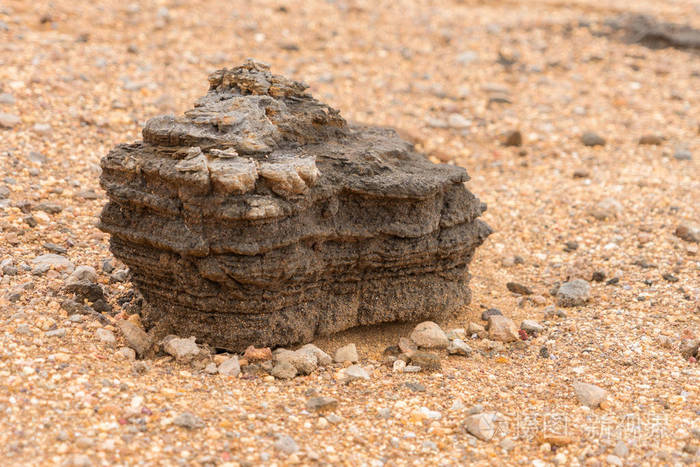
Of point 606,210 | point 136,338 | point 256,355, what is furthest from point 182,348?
point 606,210

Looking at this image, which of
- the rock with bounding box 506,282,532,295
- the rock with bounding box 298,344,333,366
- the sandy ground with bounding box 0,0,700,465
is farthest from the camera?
the rock with bounding box 506,282,532,295

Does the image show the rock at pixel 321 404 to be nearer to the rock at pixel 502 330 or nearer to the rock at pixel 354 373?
the rock at pixel 354 373

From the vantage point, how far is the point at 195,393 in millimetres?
3441

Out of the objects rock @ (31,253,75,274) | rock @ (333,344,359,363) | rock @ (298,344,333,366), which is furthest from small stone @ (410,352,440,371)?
rock @ (31,253,75,274)

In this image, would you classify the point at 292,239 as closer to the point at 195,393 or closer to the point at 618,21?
the point at 195,393

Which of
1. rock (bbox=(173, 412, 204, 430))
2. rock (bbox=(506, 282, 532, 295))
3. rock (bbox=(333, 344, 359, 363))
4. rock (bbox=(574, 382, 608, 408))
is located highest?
rock (bbox=(173, 412, 204, 430))

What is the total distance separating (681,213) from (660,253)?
29.7 inches

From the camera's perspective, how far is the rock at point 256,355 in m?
3.76

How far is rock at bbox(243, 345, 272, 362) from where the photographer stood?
376 centimetres

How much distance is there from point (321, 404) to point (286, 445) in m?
0.35

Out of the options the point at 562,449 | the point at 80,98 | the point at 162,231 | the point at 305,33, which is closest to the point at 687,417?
the point at 562,449

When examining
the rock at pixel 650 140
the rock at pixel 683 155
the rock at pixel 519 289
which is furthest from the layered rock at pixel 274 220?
the rock at pixel 650 140

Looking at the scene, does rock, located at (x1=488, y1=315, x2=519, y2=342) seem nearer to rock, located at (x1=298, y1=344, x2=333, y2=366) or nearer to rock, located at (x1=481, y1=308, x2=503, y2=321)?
rock, located at (x1=481, y1=308, x2=503, y2=321)

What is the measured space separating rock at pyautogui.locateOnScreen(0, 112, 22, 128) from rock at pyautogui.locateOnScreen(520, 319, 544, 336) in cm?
418
